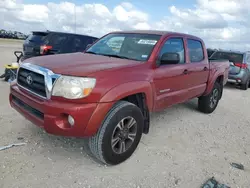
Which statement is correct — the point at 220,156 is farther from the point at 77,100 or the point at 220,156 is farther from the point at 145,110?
the point at 77,100

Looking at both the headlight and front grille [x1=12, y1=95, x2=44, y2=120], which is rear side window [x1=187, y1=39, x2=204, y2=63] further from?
front grille [x1=12, y1=95, x2=44, y2=120]

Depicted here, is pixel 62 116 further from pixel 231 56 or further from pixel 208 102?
pixel 231 56

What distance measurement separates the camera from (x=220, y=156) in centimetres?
371

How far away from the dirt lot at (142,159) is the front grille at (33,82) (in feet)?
3.04

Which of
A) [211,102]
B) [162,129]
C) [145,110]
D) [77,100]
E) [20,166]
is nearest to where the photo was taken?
[77,100]

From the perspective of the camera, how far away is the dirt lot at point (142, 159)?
287 cm

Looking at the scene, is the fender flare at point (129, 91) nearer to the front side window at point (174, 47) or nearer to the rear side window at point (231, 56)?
the front side window at point (174, 47)

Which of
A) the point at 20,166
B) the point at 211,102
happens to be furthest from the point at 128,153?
the point at 211,102

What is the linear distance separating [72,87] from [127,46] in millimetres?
1632

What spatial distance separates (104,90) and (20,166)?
1.44m

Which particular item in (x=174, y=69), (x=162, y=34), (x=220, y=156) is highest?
(x=162, y=34)

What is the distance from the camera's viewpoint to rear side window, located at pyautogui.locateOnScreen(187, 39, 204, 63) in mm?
4813

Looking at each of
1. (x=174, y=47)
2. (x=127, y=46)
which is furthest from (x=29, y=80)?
(x=174, y=47)

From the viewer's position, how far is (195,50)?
508 centimetres
